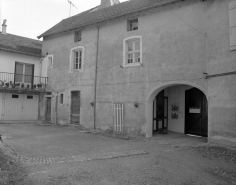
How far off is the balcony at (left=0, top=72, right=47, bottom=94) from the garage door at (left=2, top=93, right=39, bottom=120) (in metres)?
0.65

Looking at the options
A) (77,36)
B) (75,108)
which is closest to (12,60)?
(77,36)

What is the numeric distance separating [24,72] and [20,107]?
272 centimetres

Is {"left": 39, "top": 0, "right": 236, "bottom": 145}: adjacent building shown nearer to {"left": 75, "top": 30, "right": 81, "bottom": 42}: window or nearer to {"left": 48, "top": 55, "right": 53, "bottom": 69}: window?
{"left": 75, "top": 30, "right": 81, "bottom": 42}: window

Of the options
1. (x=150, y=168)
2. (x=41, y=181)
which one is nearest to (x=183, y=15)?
(x=150, y=168)

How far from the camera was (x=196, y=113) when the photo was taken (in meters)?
Result: 11.6

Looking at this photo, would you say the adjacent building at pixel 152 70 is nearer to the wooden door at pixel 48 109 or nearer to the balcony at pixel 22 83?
the wooden door at pixel 48 109

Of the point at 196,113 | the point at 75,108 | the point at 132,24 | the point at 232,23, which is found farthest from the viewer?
the point at 75,108

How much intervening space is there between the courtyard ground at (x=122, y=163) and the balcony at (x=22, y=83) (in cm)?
829

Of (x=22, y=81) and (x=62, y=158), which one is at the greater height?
(x=22, y=81)

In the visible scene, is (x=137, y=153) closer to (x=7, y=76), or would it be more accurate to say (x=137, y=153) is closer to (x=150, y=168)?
(x=150, y=168)

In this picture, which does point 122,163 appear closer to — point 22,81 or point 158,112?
point 158,112

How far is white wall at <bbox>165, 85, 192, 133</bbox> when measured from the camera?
12.3 m

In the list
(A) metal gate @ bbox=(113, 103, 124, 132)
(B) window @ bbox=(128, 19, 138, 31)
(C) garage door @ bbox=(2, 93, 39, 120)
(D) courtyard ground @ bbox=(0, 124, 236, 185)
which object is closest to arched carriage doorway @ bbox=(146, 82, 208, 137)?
(A) metal gate @ bbox=(113, 103, 124, 132)

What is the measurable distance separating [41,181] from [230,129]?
6742 millimetres
